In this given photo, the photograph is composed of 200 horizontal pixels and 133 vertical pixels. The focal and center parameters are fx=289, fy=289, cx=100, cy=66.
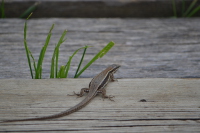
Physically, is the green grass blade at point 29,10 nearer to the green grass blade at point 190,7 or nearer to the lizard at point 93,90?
the lizard at point 93,90

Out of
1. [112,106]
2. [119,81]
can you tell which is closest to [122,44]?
[119,81]

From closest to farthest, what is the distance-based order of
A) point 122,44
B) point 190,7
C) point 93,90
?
point 93,90 → point 122,44 → point 190,7

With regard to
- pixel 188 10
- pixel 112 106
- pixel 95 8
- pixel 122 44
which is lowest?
pixel 112 106

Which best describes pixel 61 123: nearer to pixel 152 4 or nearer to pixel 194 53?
pixel 194 53

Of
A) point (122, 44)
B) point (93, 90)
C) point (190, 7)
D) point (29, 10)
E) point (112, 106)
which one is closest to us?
point (112, 106)

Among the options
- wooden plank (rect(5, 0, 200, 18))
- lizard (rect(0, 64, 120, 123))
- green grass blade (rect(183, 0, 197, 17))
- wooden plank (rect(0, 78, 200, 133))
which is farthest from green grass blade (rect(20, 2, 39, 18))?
green grass blade (rect(183, 0, 197, 17))

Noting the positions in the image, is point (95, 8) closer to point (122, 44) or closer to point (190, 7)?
point (122, 44)

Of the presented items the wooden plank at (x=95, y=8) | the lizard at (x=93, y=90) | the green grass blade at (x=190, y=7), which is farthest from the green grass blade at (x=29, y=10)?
the green grass blade at (x=190, y=7)
